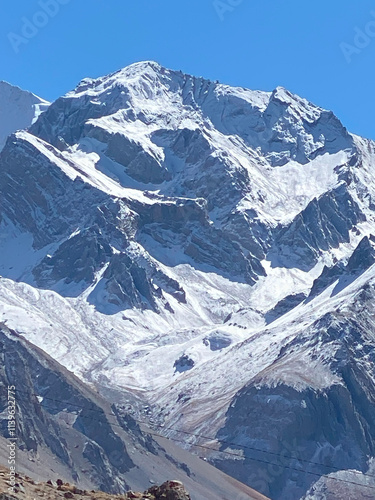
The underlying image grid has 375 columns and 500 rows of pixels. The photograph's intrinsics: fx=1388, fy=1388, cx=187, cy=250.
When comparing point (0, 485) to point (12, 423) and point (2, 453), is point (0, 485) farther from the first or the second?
point (2, 453)

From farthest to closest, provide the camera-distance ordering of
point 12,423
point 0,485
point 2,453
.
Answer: point 2,453 → point 12,423 → point 0,485

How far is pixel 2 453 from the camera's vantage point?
614 ft

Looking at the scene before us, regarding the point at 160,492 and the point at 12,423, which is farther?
the point at 12,423

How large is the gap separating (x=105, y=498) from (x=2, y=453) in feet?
454

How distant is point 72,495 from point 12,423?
11532 millimetres

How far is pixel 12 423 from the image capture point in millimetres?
62469

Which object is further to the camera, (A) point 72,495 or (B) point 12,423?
(B) point 12,423

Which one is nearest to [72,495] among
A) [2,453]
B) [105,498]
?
[105,498]

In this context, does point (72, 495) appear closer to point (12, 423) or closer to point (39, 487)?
point (39, 487)

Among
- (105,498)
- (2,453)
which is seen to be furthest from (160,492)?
(2,453)

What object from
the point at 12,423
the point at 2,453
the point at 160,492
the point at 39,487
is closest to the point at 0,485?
the point at 39,487

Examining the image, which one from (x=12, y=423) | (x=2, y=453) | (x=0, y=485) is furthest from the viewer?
(x=2, y=453)

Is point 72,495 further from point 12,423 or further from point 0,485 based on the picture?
point 12,423

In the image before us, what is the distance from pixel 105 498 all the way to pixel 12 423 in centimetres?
1207
